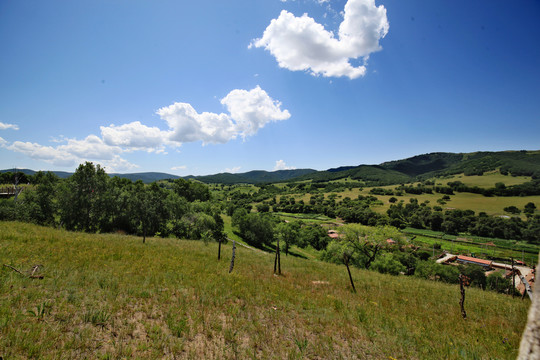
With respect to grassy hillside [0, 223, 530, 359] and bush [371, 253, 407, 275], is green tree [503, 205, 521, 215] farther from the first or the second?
grassy hillside [0, 223, 530, 359]

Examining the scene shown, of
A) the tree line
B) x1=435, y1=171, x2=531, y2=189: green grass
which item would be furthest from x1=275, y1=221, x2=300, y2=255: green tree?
x1=435, y1=171, x2=531, y2=189: green grass

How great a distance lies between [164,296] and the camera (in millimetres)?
8539

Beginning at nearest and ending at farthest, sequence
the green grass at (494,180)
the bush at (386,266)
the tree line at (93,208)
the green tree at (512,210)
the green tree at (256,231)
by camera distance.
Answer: the bush at (386,266), the tree line at (93,208), the green tree at (256,231), the green tree at (512,210), the green grass at (494,180)

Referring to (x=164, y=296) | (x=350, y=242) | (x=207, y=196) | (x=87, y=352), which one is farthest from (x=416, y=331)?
(x=207, y=196)

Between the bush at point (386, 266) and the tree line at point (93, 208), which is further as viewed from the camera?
the tree line at point (93, 208)

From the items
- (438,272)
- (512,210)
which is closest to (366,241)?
(438,272)

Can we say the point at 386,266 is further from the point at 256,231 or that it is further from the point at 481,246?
the point at 481,246

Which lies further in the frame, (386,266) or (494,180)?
(494,180)

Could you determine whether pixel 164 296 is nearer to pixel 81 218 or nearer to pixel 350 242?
pixel 350 242

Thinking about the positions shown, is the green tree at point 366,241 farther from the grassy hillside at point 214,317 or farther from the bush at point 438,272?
the grassy hillside at point 214,317

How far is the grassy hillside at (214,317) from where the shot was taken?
5.77m

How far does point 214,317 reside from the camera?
293 inches

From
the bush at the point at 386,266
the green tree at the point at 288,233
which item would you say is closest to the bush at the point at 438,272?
the bush at the point at 386,266

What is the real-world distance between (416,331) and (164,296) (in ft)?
32.7
